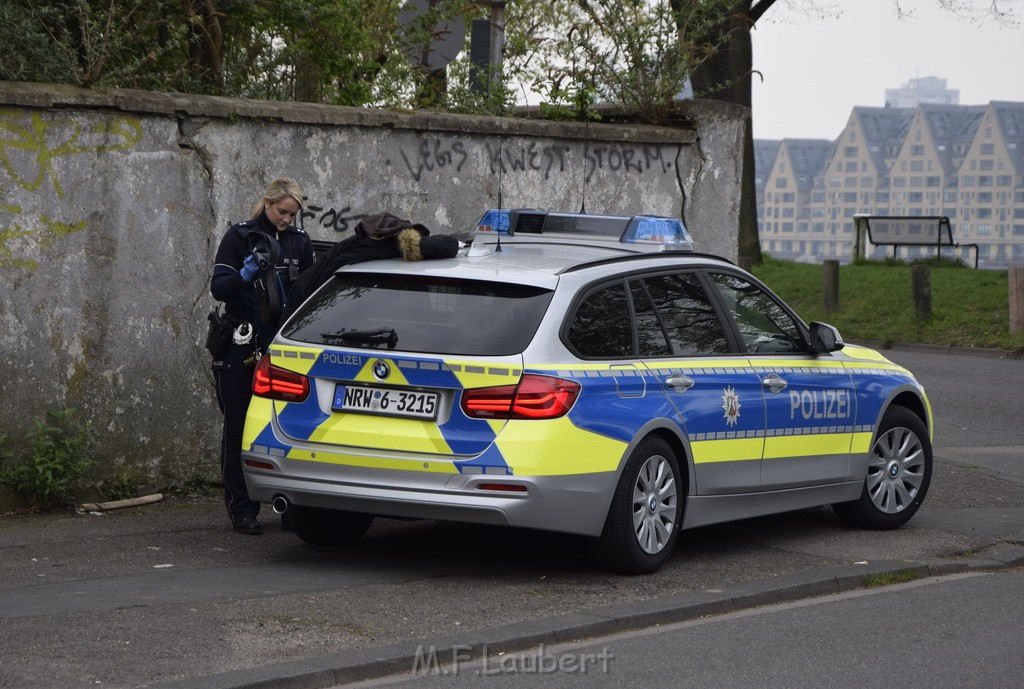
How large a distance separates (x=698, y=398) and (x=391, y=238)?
1.74 meters

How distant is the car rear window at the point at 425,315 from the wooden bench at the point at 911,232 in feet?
76.1

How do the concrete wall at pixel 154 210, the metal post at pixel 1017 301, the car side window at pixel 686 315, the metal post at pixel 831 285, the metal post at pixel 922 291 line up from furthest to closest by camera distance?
the metal post at pixel 831 285, the metal post at pixel 922 291, the metal post at pixel 1017 301, the concrete wall at pixel 154 210, the car side window at pixel 686 315

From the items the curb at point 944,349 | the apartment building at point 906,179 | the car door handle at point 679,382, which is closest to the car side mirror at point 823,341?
the car door handle at point 679,382

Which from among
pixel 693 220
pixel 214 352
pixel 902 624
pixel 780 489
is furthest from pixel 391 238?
pixel 693 220

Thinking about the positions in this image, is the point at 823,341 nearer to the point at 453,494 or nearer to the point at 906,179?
the point at 453,494

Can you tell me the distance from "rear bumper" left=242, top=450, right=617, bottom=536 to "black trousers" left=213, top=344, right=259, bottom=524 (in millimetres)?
1112

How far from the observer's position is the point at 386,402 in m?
6.75

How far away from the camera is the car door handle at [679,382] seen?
7223 millimetres

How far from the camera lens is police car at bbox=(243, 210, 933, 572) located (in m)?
6.58

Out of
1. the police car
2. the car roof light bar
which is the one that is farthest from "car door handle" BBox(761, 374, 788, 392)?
the car roof light bar

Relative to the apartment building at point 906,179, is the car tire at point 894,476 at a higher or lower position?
lower

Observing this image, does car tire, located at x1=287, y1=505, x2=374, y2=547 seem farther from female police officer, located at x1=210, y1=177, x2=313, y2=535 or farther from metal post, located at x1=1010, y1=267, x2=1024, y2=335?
metal post, located at x1=1010, y1=267, x2=1024, y2=335

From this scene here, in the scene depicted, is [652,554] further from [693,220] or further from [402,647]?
[693,220]

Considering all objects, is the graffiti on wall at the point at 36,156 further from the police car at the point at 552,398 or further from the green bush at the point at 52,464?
the police car at the point at 552,398
